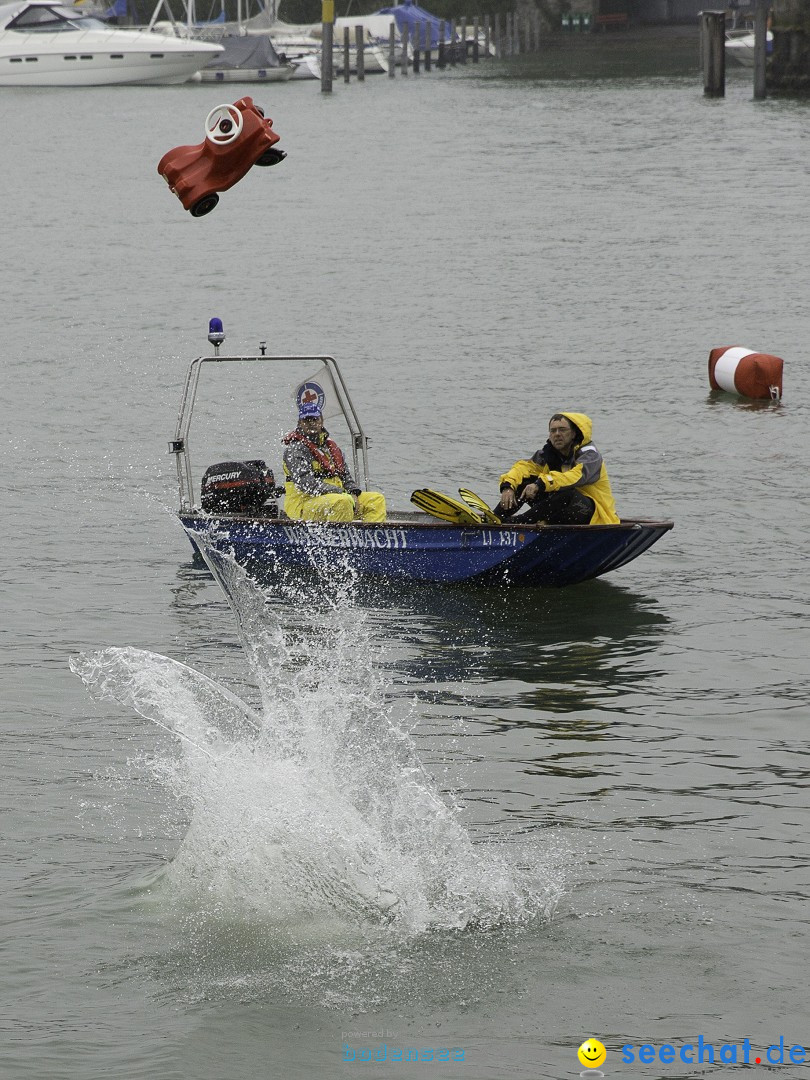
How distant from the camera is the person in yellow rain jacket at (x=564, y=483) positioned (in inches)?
523

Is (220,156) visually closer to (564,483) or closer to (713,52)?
(564,483)

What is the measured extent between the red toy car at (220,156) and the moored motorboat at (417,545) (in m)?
2.01

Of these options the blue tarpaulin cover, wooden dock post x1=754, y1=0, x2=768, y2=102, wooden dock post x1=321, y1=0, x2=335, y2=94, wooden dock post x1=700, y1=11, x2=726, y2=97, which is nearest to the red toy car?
wooden dock post x1=754, y1=0, x2=768, y2=102

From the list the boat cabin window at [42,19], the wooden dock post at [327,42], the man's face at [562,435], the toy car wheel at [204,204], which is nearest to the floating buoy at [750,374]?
the man's face at [562,435]

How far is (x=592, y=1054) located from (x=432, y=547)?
668 cm

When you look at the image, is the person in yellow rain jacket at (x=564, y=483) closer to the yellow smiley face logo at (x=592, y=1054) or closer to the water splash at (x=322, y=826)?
the water splash at (x=322, y=826)

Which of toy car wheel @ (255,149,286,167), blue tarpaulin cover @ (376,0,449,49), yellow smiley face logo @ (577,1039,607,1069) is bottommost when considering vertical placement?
yellow smiley face logo @ (577,1039,607,1069)

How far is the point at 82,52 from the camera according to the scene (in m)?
73.4

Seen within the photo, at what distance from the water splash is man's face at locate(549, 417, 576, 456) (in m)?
3.05

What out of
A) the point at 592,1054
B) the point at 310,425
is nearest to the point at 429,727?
the point at 310,425

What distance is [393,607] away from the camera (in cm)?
1383

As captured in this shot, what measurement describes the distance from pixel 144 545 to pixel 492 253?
18.2 m

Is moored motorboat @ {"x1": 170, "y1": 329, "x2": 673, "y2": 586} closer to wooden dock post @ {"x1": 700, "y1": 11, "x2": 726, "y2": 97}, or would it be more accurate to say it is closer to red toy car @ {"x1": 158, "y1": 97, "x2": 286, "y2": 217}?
red toy car @ {"x1": 158, "y1": 97, "x2": 286, "y2": 217}

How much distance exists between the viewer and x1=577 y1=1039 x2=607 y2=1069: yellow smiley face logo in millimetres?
7383
